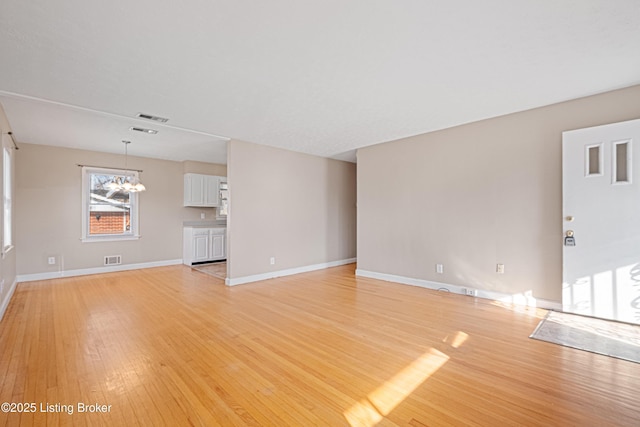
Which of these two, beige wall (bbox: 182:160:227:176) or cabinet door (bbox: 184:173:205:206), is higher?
beige wall (bbox: 182:160:227:176)

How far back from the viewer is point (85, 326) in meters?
3.17

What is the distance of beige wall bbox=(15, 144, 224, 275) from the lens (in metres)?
5.32

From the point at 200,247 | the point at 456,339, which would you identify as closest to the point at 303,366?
the point at 456,339

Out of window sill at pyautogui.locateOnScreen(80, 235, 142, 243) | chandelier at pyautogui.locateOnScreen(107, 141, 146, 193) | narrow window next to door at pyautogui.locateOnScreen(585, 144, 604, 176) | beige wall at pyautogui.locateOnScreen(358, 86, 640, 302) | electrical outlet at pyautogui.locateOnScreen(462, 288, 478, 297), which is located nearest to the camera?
narrow window next to door at pyautogui.locateOnScreen(585, 144, 604, 176)


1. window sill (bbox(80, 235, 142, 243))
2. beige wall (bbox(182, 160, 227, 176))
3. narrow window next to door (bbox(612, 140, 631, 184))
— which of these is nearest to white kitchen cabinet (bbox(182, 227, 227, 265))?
window sill (bbox(80, 235, 142, 243))

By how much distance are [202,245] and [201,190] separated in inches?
55.5

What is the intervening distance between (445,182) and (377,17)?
3206 mm

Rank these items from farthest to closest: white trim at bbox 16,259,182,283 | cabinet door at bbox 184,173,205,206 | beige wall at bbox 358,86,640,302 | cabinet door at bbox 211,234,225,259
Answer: cabinet door at bbox 211,234,225,259 < cabinet door at bbox 184,173,205,206 < white trim at bbox 16,259,182,283 < beige wall at bbox 358,86,640,302

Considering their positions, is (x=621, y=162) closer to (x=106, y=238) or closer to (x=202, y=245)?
(x=202, y=245)

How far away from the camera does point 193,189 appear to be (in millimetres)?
7172

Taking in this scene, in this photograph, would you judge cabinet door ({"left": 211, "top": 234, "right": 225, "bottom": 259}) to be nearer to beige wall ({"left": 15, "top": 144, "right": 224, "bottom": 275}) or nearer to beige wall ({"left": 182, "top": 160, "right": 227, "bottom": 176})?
beige wall ({"left": 15, "top": 144, "right": 224, "bottom": 275})

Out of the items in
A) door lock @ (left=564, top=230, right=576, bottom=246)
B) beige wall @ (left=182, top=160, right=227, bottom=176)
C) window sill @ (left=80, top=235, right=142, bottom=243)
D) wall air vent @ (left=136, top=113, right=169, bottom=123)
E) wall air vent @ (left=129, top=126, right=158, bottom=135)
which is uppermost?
wall air vent @ (left=129, top=126, right=158, bottom=135)

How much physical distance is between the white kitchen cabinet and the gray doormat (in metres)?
6.57

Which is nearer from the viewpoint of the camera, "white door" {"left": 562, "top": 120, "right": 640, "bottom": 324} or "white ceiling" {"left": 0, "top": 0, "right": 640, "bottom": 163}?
"white ceiling" {"left": 0, "top": 0, "right": 640, "bottom": 163}
